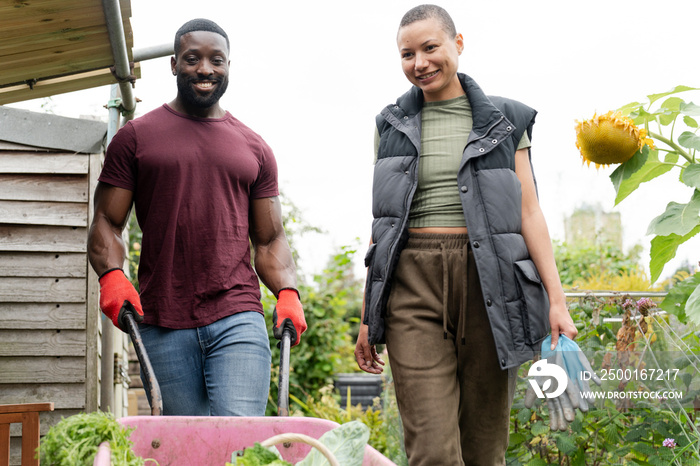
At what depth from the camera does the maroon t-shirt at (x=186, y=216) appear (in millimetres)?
2305

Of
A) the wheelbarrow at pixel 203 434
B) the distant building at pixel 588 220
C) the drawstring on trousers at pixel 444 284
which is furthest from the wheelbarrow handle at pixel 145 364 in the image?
the distant building at pixel 588 220

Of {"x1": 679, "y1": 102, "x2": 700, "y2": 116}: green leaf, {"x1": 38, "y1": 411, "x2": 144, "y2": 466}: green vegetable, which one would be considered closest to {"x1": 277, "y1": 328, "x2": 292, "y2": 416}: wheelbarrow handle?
{"x1": 38, "y1": 411, "x2": 144, "y2": 466}: green vegetable

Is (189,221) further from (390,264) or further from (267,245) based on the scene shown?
(390,264)

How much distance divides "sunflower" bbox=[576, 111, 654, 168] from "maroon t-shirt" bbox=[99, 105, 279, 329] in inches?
42.3

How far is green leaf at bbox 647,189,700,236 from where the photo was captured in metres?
1.95

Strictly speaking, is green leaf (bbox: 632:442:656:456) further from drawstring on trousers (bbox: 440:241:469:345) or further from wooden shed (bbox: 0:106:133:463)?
wooden shed (bbox: 0:106:133:463)

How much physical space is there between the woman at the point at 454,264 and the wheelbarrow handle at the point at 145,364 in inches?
25.1

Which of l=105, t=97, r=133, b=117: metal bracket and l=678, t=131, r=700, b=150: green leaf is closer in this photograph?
l=678, t=131, r=700, b=150: green leaf

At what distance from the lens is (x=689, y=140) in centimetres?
206

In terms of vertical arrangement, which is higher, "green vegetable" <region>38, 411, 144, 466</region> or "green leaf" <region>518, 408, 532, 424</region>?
"green vegetable" <region>38, 411, 144, 466</region>

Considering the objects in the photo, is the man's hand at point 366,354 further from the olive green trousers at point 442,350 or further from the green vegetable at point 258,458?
the green vegetable at point 258,458

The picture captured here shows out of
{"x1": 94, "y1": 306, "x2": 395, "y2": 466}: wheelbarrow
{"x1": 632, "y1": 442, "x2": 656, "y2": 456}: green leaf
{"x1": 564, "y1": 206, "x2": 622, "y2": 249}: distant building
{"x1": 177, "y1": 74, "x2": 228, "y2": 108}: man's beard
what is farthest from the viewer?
{"x1": 564, "y1": 206, "x2": 622, "y2": 249}: distant building

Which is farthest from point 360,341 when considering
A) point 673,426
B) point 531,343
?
point 673,426

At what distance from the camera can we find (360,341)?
89.8 inches
